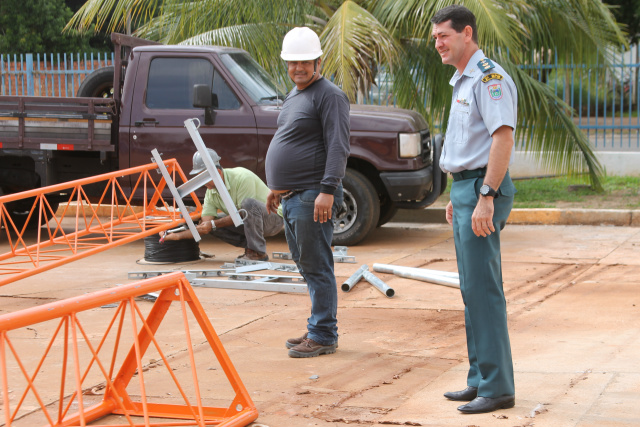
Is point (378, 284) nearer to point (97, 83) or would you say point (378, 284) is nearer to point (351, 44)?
point (351, 44)

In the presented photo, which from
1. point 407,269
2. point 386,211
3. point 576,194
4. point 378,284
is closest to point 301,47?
→ point 378,284

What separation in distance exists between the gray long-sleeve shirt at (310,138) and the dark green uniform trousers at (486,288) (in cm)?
123

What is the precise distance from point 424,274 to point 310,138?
2.73 metres

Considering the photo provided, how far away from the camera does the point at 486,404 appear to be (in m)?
4.11

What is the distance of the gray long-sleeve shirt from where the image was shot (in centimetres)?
521

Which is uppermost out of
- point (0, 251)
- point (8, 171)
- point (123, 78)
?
point (123, 78)

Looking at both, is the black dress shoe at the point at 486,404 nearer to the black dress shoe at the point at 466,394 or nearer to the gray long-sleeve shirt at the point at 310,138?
the black dress shoe at the point at 466,394

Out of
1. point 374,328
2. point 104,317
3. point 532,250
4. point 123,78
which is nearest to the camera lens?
point 374,328

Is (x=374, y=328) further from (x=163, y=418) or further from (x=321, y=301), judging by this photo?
(x=163, y=418)

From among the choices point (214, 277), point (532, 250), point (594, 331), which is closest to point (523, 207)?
point (532, 250)

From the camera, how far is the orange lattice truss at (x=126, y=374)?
11.9 ft

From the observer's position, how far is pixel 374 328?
608 centimetres

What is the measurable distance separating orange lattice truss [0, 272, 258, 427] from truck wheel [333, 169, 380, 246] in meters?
3.95

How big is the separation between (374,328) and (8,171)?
6.17m
